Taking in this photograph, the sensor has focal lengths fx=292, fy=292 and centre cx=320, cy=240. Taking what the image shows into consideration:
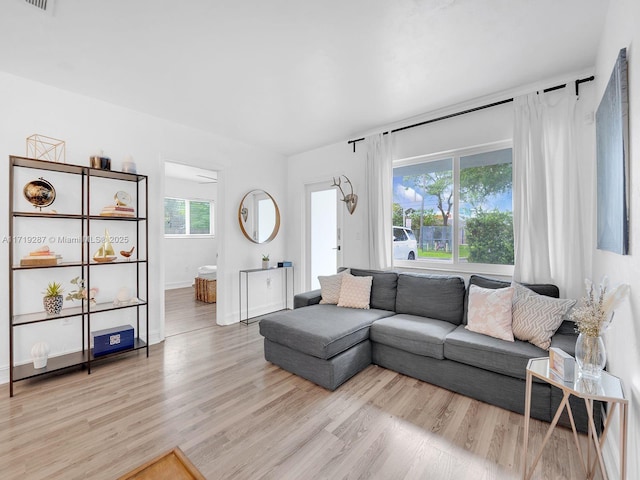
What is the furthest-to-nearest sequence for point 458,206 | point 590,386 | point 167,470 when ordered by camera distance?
1. point 458,206
2. point 590,386
3. point 167,470

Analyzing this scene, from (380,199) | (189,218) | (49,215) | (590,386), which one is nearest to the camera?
(590,386)

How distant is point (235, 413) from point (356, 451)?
90 centimetres

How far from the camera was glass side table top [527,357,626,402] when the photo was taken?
4.04 ft

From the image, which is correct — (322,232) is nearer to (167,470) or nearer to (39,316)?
(39,316)

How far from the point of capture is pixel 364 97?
296cm

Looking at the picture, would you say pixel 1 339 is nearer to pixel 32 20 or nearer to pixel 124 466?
pixel 124 466

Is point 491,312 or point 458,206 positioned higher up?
point 458,206

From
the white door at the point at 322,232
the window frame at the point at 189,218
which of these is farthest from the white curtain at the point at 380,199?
the window frame at the point at 189,218

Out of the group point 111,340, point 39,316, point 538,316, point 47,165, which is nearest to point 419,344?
point 538,316

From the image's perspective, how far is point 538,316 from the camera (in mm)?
2225

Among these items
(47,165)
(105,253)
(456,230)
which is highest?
(47,165)

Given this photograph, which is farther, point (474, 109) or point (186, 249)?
point (186, 249)

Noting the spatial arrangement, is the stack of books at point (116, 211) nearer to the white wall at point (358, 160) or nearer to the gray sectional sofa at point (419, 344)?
the gray sectional sofa at point (419, 344)

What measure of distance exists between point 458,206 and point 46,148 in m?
4.17
